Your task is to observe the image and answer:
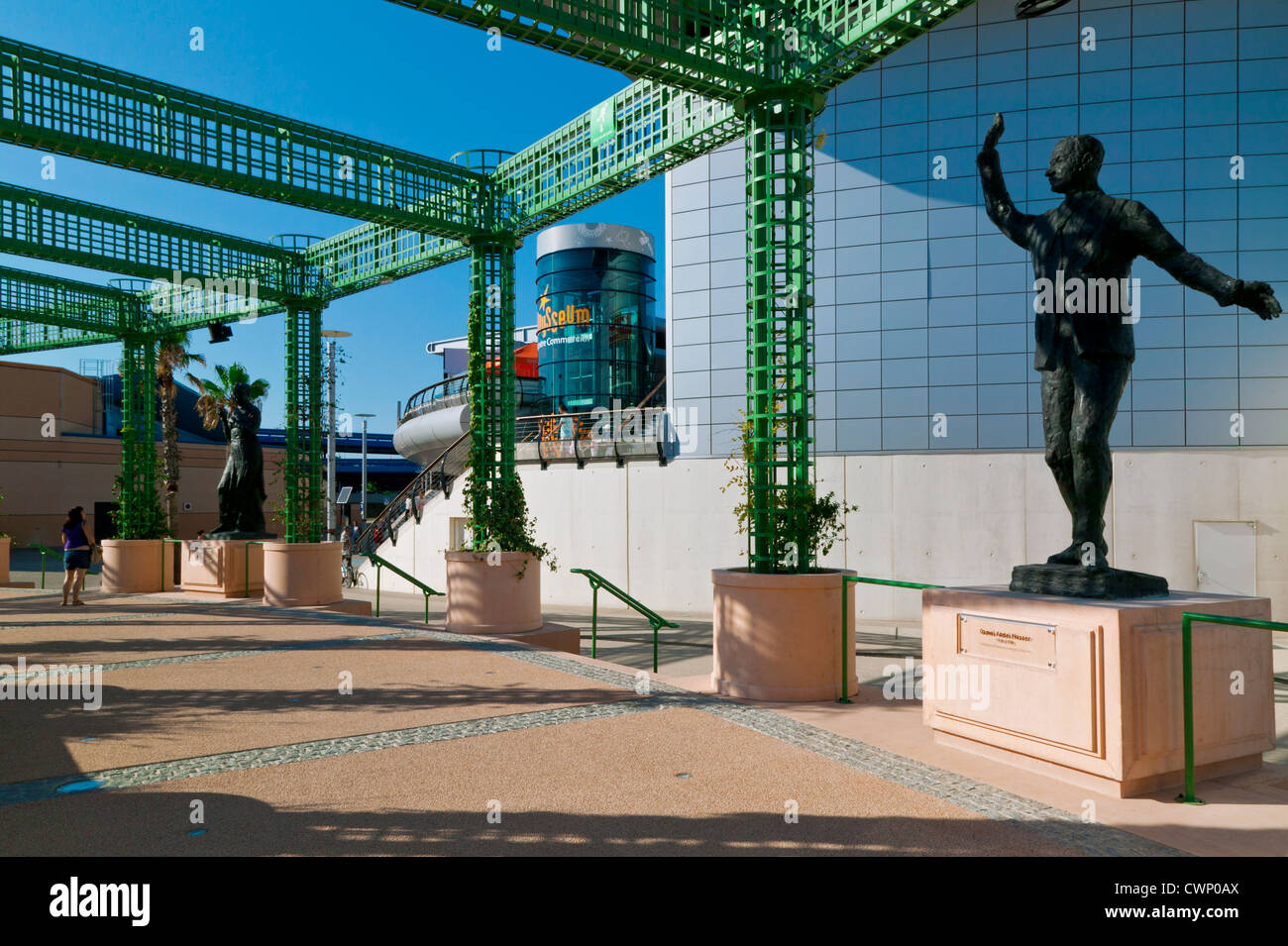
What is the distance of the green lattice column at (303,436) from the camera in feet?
46.1

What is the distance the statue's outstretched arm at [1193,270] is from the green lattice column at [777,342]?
268 cm

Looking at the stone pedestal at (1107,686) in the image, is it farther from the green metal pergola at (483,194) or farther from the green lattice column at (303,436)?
the green lattice column at (303,436)

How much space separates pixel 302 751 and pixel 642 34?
6.31 metres

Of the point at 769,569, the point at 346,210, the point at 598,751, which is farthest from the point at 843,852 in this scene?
the point at 346,210

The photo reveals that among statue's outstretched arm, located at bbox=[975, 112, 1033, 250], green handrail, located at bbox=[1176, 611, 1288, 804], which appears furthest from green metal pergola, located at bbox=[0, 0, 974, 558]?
green handrail, located at bbox=[1176, 611, 1288, 804]

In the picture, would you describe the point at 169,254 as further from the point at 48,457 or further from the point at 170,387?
the point at 48,457

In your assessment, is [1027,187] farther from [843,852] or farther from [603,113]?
[843,852]

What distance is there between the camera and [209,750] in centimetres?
527

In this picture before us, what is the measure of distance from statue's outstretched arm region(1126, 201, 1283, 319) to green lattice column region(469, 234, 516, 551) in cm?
754

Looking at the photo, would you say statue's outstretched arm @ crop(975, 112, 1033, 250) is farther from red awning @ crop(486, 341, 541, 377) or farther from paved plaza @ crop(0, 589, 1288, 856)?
red awning @ crop(486, 341, 541, 377)

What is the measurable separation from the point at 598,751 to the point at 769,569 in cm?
240

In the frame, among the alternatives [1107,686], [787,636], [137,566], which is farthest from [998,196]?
[137,566]

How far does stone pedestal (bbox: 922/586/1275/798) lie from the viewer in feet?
14.4

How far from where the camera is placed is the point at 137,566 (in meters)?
16.1
